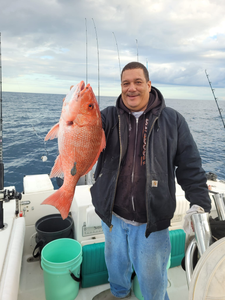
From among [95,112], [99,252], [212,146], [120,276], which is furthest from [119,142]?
[212,146]

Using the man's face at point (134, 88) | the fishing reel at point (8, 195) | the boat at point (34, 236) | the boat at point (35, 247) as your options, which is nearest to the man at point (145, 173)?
the man's face at point (134, 88)

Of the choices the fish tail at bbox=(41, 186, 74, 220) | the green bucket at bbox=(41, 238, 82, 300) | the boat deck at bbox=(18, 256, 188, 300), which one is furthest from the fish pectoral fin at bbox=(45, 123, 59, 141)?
the boat deck at bbox=(18, 256, 188, 300)

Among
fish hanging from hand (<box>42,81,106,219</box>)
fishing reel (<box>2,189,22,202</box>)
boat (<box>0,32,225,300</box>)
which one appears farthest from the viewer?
fishing reel (<box>2,189,22,202</box>)

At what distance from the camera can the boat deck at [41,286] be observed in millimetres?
2797

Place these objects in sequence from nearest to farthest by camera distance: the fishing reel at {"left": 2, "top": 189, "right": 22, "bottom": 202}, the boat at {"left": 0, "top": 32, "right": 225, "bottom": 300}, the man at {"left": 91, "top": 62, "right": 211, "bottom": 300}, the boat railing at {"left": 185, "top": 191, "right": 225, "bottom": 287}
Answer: the boat railing at {"left": 185, "top": 191, "right": 225, "bottom": 287}, the man at {"left": 91, "top": 62, "right": 211, "bottom": 300}, the boat at {"left": 0, "top": 32, "right": 225, "bottom": 300}, the fishing reel at {"left": 2, "top": 189, "right": 22, "bottom": 202}

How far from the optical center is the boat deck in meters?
2.80

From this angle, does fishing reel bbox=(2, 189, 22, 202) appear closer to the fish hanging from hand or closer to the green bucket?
the green bucket

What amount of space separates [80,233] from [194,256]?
187 cm

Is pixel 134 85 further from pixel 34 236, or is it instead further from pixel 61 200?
pixel 34 236

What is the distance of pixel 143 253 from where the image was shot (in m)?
1.99

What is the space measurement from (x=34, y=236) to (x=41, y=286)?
0.71 meters

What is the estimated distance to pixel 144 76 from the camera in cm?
200

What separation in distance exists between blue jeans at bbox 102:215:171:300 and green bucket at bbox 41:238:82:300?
2.03 feet

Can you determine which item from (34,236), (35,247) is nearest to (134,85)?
(35,247)
